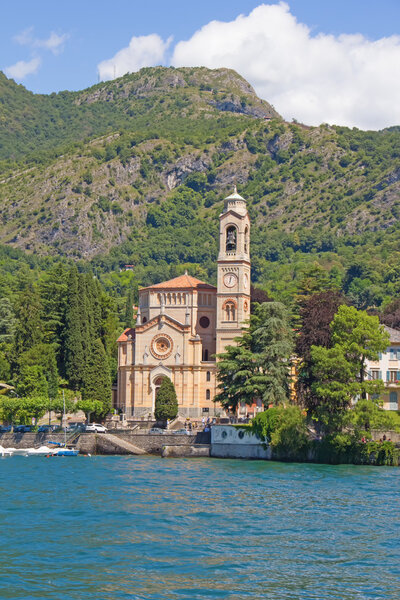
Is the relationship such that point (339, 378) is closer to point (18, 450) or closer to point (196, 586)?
point (18, 450)

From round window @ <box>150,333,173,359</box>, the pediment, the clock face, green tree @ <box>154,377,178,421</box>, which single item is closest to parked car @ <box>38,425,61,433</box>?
green tree @ <box>154,377,178,421</box>

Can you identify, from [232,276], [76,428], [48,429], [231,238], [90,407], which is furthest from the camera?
[231,238]

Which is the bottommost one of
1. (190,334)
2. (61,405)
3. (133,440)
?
(133,440)

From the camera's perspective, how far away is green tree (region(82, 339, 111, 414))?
9300 centimetres

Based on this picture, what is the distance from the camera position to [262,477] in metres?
59.7

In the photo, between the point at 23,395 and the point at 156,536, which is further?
the point at 23,395

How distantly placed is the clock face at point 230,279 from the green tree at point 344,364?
2742 centimetres

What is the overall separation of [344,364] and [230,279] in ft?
104

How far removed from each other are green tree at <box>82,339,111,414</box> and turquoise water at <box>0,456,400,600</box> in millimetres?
30014

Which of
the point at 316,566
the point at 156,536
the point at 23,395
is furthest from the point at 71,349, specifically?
the point at 316,566

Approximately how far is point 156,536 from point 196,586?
7.96m

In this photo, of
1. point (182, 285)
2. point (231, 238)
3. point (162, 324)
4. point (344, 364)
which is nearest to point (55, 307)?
point (162, 324)

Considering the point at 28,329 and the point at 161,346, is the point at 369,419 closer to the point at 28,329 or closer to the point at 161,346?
the point at 161,346

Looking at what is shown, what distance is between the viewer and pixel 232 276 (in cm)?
9862
